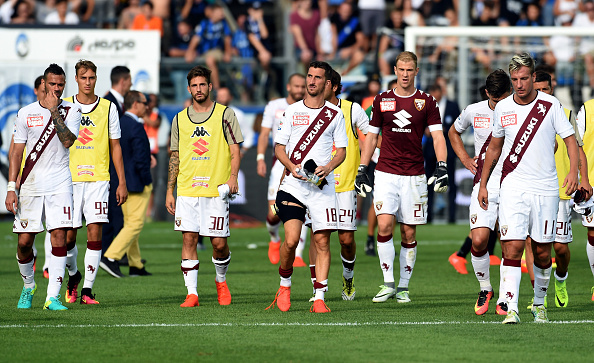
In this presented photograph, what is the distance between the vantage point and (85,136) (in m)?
10.7

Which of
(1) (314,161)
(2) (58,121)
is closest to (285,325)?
(1) (314,161)

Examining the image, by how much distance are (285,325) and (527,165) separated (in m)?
2.40

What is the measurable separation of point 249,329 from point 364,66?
16.9 meters

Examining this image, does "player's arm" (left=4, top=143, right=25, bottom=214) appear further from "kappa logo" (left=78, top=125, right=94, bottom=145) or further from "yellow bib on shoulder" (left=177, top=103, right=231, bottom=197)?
"yellow bib on shoulder" (left=177, top=103, right=231, bottom=197)

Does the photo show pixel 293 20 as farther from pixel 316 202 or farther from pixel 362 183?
pixel 316 202

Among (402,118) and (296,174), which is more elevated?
(402,118)

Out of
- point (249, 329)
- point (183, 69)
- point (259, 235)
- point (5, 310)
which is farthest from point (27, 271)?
point (183, 69)

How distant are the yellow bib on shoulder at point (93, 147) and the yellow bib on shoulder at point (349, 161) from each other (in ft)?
8.02

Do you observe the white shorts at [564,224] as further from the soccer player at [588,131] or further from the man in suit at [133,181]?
the man in suit at [133,181]

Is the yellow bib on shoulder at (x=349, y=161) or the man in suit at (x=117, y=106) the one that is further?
the man in suit at (x=117, y=106)

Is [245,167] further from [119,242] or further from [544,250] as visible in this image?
[544,250]

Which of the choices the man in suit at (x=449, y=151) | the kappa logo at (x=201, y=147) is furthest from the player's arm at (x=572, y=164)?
the man in suit at (x=449, y=151)

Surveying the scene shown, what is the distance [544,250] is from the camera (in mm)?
8789

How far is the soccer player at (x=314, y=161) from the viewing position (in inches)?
384
